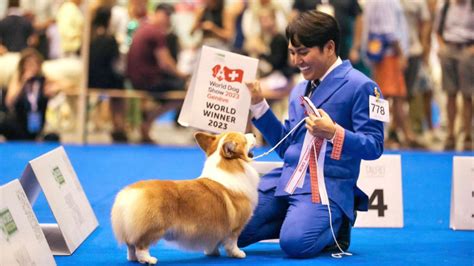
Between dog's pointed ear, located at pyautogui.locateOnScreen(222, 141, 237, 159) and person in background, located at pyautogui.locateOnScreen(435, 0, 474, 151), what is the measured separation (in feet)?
19.7

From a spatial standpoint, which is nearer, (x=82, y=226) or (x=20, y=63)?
(x=82, y=226)

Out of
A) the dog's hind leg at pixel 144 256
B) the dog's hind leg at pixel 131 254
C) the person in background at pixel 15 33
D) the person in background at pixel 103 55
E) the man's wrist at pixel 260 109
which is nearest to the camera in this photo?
the dog's hind leg at pixel 144 256

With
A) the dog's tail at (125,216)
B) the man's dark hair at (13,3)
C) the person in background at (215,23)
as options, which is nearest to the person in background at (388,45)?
the person in background at (215,23)

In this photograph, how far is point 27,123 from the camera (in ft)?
33.1

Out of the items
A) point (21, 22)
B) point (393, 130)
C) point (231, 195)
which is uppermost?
point (21, 22)

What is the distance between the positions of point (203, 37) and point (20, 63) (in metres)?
2.22

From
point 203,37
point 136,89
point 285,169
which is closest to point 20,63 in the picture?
point 136,89

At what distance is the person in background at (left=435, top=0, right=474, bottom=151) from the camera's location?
30.2 feet

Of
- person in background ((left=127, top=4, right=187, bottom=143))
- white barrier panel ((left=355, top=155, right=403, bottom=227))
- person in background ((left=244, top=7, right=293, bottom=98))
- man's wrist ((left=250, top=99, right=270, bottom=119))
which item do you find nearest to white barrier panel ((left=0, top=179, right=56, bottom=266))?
man's wrist ((left=250, top=99, right=270, bottom=119))

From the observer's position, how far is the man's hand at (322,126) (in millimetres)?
3738

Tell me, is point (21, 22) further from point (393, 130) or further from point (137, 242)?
point (137, 242)

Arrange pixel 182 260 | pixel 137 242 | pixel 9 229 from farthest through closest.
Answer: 1. pixel 182 260
2. pixel 137 242
3. pixel 9 229

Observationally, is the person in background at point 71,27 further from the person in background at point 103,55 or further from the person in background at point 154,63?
the person in background at point 154,63

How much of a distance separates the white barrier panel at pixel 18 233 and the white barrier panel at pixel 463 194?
2472 millimetres
